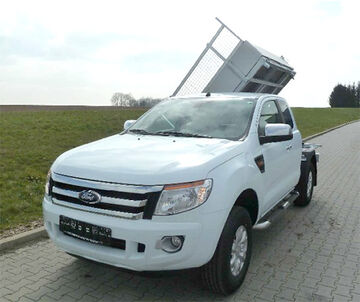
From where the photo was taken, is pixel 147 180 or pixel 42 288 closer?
pixel 147 180

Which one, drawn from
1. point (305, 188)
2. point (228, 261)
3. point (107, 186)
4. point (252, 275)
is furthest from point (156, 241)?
point (305, 188)

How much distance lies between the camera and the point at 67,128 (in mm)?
13562

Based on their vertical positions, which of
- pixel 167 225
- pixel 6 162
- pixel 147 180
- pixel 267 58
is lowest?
pixel 6 162

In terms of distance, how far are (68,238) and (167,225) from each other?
977 millimetres

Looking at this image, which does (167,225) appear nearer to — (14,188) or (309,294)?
(309,294)

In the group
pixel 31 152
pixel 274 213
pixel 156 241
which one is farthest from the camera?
pixel 31 152

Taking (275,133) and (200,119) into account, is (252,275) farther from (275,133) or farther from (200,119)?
(200,119)

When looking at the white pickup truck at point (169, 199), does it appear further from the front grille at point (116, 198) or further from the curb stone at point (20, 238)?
the curb stone at point (20, 238)

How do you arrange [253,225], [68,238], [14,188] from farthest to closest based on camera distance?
[14,188]
[253,225]
[68,238]

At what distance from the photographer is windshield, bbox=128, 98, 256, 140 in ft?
12.8

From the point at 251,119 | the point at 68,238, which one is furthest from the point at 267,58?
the point at 68,238

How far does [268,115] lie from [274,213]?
3.96ft

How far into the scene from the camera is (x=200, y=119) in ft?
13.6

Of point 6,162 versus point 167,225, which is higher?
point 167,225
